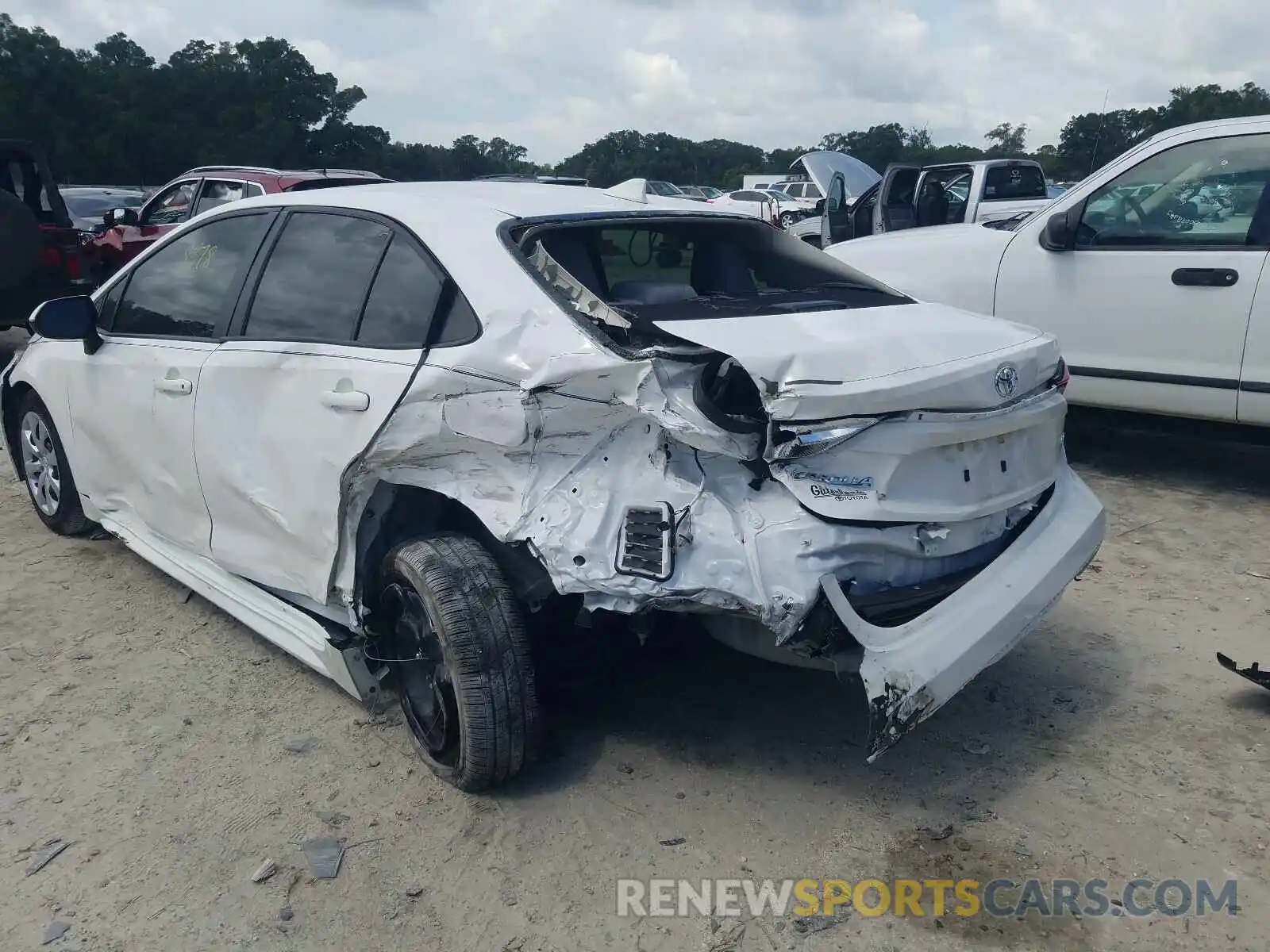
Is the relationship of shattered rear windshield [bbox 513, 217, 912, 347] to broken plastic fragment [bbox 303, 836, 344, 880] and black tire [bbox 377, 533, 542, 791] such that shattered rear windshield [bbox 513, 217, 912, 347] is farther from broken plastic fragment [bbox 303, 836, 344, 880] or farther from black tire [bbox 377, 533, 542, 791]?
broken plastic fragment [bbox 303, 836, 344, 880]

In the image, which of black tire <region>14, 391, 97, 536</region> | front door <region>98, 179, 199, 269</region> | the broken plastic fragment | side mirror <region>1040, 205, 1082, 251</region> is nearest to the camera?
the broken plastic fragment

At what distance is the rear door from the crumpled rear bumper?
1.43 m

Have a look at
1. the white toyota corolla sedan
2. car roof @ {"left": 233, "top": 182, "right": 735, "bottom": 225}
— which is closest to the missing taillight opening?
the white toyota corolla sedan

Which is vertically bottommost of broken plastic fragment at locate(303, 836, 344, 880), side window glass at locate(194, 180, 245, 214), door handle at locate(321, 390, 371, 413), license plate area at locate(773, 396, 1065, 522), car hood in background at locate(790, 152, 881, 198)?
broken plastic fragment at locate(303, 836, 344, 880)

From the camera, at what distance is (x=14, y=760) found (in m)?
3.09

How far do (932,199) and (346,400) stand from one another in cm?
933

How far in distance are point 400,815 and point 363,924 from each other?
415 millimetres

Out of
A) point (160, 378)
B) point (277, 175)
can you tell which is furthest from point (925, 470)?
point (277, 175)

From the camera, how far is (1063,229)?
219 inches

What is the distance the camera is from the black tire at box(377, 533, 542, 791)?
2703 millimetres

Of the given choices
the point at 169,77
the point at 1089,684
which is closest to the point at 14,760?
the point at 1089,684

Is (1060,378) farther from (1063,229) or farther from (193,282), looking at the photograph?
(193,282)

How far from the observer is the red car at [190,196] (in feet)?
31.5

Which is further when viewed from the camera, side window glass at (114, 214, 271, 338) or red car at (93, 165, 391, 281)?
red car at (93, 165, 391, 281)
